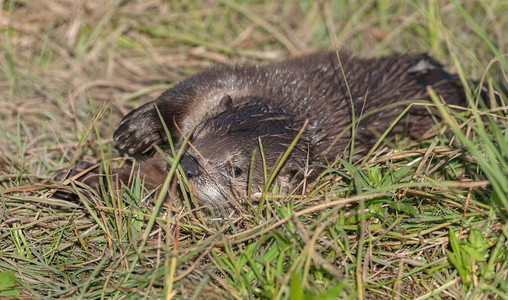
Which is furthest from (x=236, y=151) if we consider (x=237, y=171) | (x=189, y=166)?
(x=189, y=166)

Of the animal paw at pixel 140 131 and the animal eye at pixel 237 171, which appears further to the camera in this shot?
the animal paw at pixel 140 131

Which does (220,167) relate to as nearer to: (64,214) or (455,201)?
(64,214)

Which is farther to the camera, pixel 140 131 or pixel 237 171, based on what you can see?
pixel 140 131

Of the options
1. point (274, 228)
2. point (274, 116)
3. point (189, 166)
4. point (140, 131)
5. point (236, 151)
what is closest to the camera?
point (274, 228)

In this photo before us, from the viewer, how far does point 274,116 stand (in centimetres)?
271

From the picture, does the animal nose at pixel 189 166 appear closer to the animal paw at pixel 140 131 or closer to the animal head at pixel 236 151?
the animal head at pixel 236 151

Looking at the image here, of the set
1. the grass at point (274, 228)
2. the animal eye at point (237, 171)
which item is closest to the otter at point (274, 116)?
the animal eye at point (237, 171)

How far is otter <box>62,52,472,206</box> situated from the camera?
2.54 meters

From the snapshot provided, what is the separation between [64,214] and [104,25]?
225cm

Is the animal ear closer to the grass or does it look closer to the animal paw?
the animal paw

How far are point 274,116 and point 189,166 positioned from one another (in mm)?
549

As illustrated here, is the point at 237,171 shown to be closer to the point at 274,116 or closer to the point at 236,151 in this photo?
the point at 236,151

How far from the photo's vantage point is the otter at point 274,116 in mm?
2541

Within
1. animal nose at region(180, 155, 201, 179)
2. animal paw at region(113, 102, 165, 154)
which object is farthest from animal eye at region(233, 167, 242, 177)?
animal paw at region(113, 102, 165, 154)
